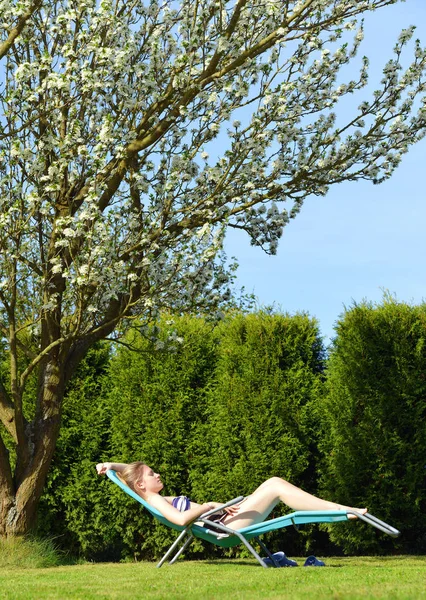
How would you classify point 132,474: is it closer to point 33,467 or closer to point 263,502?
point 263,502

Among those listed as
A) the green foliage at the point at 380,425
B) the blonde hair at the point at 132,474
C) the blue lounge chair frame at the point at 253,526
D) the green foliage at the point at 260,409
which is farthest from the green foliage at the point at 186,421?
the blue lounge chair frame at the point at 253,526

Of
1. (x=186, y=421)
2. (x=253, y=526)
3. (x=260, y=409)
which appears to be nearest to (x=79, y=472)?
(x=186, y=421)

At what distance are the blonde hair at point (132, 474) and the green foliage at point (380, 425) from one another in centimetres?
255

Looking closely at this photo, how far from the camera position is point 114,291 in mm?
8133

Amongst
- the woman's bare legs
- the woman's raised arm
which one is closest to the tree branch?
the woman's raised arm

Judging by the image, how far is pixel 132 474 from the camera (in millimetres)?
7656

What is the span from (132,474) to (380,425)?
302 cm

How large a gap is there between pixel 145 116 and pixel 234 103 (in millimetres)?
1023

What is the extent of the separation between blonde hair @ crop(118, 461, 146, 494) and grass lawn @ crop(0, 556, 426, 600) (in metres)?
0.81

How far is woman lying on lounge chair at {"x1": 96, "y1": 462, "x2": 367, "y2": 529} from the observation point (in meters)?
6.98

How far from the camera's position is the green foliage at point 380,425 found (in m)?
8.93

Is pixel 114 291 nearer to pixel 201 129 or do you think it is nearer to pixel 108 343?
pixel 201 129

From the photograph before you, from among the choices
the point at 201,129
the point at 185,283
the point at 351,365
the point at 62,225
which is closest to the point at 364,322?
the point at 351,365

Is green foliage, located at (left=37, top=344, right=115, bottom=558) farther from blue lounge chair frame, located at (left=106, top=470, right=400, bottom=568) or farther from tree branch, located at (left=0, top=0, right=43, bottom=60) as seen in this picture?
tree branch, located at (left=0, top=0, right=43, bottom=60)
